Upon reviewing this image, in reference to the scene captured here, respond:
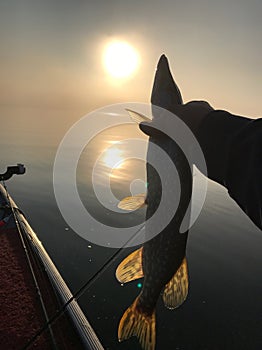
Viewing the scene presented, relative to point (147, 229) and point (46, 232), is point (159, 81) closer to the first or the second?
point (147, 229)

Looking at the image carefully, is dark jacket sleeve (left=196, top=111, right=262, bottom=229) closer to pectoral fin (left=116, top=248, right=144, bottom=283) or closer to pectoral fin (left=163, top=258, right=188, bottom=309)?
pectoral fin (left=163, top=258, right=188, bottom=309)

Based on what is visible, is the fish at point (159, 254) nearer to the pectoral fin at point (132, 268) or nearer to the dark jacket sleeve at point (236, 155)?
the pectoral fin at point (132, 268)

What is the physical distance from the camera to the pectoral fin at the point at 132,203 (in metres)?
2.83

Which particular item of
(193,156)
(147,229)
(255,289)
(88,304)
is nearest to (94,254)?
(88,304)

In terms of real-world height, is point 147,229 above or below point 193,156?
below

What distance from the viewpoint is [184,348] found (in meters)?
6.52

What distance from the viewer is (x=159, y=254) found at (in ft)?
8.93

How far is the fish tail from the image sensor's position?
2859mm

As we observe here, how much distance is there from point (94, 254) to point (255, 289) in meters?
5.48

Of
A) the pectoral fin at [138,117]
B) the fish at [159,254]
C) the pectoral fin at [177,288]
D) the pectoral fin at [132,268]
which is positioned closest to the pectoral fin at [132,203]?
the fish at [159,254]

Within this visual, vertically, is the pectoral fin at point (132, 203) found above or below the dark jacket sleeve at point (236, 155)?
below

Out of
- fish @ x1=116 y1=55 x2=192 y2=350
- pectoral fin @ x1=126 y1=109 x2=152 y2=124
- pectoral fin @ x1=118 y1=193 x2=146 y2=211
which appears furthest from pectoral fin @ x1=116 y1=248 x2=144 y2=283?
pectoral fin @ x1=126 y1=109 x2=152 y2=124

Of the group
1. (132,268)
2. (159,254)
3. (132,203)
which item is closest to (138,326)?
(132,268)

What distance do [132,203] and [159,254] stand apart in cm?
56
